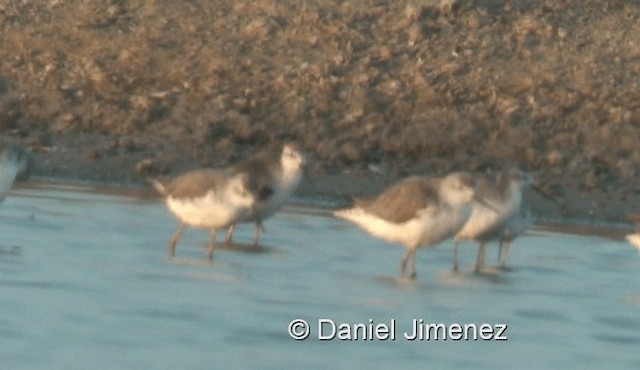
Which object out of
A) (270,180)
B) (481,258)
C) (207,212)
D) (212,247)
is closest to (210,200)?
(207,212)

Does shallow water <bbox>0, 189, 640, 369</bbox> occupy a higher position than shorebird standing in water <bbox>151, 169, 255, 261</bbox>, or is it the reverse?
shorebird standing in water <bbox>151, 169, 255, 261</bbox>

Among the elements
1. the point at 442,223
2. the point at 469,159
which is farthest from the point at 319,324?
the point at 469,159

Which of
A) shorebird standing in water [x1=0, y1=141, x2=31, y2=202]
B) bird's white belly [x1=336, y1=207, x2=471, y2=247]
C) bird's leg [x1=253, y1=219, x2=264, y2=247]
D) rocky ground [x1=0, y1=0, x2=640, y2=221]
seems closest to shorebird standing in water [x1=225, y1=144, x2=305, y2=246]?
bird's leg [x1=253, y1=219, x2=264, y2=247]

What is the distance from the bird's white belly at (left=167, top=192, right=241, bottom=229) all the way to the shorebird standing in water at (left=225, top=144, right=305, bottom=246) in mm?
185

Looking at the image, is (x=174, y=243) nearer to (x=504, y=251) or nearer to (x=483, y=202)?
(x=483, y=202)

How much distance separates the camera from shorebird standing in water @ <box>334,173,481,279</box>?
14.5 metres

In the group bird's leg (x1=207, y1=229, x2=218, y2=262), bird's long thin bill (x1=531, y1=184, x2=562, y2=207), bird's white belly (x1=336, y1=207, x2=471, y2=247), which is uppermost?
bird's white belly (x1=336, y1=207, x2=471, y2=247)

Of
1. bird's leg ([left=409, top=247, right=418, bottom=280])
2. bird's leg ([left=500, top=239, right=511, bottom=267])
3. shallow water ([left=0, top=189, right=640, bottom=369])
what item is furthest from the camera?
bird's leg ([left=500, top=239, right=511, bottom=267])

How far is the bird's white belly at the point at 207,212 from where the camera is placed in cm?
1512

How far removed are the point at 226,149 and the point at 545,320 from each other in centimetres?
716

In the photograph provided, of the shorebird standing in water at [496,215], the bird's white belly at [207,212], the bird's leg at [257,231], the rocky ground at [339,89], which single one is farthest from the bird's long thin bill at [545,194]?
the bird's white belly at [207,212]

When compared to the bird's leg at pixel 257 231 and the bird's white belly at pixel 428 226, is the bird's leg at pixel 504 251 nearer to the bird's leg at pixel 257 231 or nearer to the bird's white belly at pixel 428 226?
the bird's white belly at pixel 428 226

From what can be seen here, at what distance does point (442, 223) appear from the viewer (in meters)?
14.5

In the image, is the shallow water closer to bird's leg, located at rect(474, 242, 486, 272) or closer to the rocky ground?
bird's leg, located at rect(474, 242, 486, 272)
